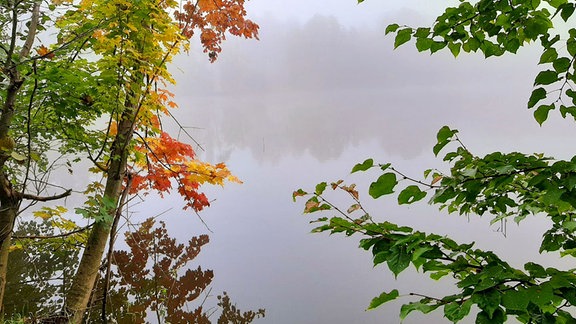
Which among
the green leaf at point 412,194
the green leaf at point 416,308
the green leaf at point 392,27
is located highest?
the green leaf at point 392,27

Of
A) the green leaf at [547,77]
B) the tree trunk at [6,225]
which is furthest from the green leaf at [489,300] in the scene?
the tree trunk at [6,225]

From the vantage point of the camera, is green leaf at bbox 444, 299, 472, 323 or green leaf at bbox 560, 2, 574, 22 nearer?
green leaf at bbox 444, 299, 472, 323

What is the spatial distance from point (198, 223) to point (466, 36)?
11746mm

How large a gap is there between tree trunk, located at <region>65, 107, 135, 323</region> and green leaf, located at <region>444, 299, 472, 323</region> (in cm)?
255

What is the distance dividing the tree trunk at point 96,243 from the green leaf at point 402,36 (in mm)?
2239

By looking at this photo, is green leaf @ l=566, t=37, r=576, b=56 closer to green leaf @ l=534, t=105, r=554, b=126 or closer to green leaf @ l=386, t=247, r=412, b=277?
green leaf @ l=534, t=105, r=554, b=126

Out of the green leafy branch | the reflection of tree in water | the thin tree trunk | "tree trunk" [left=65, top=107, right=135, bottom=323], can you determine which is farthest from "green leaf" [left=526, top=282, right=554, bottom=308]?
the reflection of tree in water

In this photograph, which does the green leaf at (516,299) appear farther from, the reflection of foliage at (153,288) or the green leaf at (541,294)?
the reflection of foliage at (153,288)

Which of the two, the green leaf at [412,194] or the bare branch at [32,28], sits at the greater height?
the bare branch at [32,28]

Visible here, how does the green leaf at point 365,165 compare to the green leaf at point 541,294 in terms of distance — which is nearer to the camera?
the green leaf at point 541,294

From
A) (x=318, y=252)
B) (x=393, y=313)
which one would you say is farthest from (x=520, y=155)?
(x=318, y=252)

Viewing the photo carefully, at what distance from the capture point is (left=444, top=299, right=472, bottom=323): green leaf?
65 cm

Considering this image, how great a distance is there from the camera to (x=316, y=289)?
26.3 feet

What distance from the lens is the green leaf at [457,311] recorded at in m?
0.65
